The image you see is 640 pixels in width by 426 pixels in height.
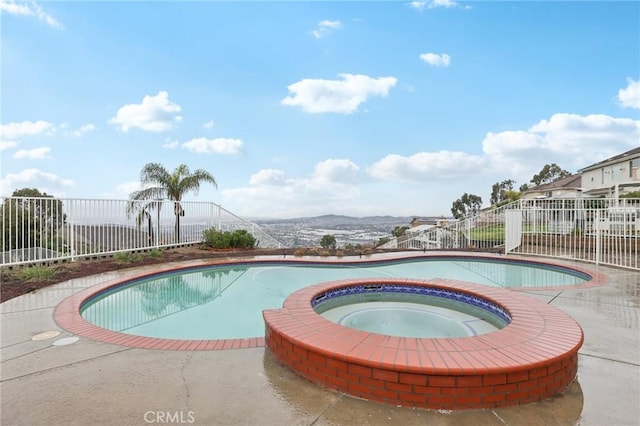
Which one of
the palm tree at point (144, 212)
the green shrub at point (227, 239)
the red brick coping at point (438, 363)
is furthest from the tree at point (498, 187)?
the red brick coping at point (438, 363)

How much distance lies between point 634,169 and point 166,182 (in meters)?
27.8

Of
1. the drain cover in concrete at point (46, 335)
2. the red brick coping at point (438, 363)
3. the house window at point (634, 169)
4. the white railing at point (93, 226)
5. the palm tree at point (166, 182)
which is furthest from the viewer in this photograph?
the house window at point (634, 169)

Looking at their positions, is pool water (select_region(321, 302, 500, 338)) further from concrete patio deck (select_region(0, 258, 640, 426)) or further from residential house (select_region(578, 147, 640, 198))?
residential house (select_region(578, 147, 640, 198))

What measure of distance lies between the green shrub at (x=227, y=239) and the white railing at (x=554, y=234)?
624 cm

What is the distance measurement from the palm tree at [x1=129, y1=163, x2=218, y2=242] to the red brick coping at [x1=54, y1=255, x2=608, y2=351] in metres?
5.16

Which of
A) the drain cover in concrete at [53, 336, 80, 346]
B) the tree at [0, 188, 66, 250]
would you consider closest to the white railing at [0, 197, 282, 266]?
the tree at [0, 188, 66, 250]

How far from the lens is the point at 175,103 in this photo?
41.3ft

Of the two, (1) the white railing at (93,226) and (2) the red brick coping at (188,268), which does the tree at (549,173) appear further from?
(1) the white railing at (93,226)

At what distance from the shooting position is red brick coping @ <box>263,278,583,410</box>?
2.03 metres

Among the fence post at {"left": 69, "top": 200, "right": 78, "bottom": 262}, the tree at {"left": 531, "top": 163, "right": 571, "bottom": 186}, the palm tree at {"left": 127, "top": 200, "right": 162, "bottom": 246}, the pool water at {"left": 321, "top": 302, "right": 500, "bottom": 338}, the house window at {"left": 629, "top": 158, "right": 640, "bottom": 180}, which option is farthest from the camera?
the tree at {"left": 531, "top": 163, "right": 571, "bottom": 186}

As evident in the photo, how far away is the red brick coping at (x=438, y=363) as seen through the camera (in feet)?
6.64

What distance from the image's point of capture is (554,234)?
400 inches

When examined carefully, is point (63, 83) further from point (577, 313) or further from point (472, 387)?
point (577, 313)

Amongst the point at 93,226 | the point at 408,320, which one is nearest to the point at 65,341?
the point at 408,320
